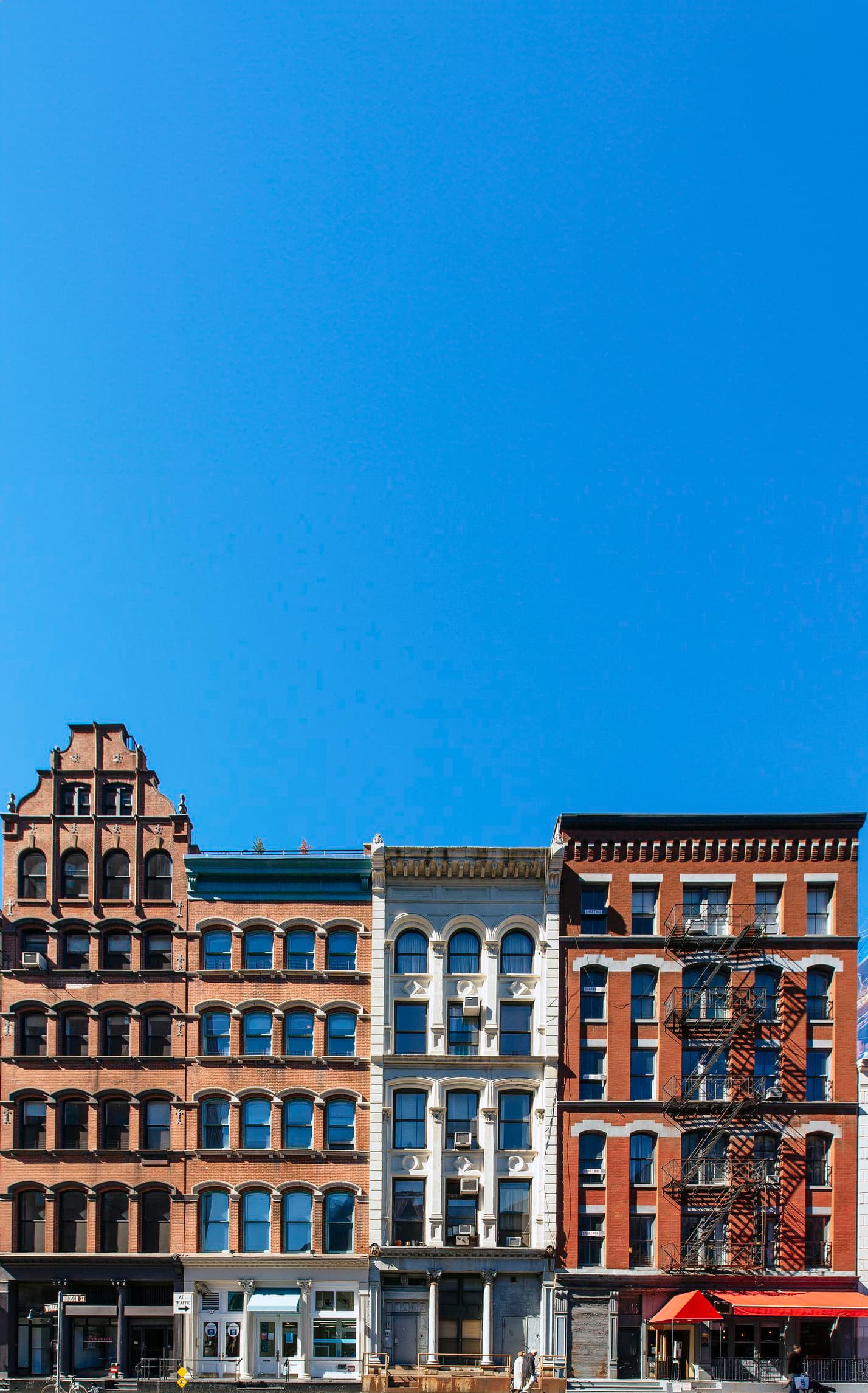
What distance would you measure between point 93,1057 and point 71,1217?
19.1ft

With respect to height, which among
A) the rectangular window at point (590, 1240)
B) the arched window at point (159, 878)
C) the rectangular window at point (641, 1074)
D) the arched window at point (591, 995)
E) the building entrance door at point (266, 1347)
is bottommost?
the building entrance door at point (266, 1347)

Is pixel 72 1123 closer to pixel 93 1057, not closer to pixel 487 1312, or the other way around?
pixel 93 1057

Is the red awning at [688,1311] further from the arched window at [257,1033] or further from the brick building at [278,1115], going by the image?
the arched window at [257,1033]

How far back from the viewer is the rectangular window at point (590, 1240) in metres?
42.9

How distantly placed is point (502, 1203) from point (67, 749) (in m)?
24.0

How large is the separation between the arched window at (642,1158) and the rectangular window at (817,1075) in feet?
20.0

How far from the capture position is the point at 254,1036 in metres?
44.9

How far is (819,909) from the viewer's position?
150ft

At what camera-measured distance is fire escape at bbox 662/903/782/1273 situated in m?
42.6

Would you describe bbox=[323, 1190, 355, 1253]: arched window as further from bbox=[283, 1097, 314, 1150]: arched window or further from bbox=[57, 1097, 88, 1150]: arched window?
bbox=[57, 1097, 88, 1150]: arched window

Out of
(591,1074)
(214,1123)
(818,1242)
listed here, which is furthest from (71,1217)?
(818,1242)

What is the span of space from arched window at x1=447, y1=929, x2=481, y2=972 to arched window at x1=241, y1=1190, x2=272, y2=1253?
1077 centimetres

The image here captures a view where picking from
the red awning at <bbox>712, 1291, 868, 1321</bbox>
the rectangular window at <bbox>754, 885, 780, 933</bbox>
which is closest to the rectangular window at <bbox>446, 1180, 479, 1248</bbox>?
the red awning at <bbox>712, 1291, 868, 1321</bbox>

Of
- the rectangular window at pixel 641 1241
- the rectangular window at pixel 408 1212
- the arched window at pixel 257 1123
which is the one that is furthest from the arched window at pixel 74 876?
the rectangular window at pixel 641 1241
